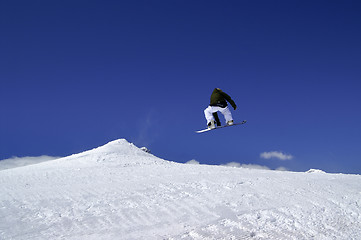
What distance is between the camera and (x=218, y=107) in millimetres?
13391

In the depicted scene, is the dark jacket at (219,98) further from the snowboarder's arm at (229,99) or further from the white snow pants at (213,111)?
the white snow pants at (213,111)

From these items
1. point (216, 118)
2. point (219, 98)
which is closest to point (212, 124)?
point (216, 118)

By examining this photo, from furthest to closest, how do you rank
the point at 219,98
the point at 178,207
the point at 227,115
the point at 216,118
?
the point at 216,118 → the point at 227,115 → the point at 219,98 → the point at 178,207

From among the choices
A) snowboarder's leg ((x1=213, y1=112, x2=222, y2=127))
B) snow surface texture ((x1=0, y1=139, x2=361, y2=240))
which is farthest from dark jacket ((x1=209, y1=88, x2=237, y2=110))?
snow surface texture ((x1=0, y1=139, x2=361, y2=240))

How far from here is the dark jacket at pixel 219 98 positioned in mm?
13250

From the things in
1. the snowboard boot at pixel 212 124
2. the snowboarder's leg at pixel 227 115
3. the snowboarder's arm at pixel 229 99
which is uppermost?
the snowboarder's arm at pixel 229 99

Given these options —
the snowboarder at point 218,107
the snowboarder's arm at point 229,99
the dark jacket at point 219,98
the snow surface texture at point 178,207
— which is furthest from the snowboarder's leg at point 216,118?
the snow surface texture at point 178,207

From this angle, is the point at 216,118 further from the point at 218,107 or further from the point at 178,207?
the point at 178,207

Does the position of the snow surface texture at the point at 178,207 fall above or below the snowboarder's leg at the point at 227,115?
below

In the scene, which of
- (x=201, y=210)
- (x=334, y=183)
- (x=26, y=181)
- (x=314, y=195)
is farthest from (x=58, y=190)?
(x=334, y=183)

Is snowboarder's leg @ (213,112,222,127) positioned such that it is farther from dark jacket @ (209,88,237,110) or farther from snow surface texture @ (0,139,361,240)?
snow surface texture @ (0,139,361,240)

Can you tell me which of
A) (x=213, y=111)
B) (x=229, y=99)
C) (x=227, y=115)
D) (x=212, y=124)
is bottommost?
(x=212, y=124)

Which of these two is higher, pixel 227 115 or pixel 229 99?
pixel 229 99

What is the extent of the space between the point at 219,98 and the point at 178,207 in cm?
694
